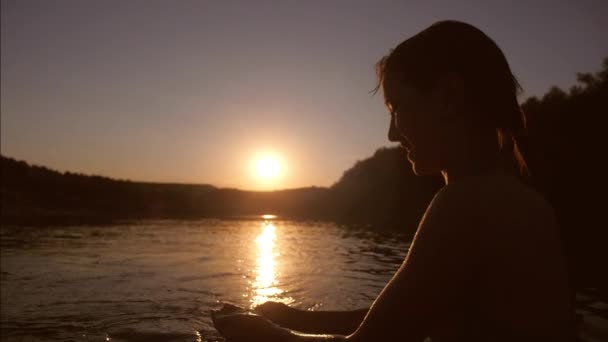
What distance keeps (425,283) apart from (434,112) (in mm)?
576

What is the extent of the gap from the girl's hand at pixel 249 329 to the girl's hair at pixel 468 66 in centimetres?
107

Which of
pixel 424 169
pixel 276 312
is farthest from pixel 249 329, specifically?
pixel 424 169

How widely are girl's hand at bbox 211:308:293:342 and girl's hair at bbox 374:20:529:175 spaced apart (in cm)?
107

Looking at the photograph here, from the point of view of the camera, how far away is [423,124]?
156 cm

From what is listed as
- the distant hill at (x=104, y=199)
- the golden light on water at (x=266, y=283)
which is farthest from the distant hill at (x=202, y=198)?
the golden light on water at (x=266, y=283)

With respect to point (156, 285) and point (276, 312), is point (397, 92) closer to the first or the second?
point (276, 312)

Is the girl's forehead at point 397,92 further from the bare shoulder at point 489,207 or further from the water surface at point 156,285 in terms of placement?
the water surface at point 156,285

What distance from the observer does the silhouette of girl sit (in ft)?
4.28

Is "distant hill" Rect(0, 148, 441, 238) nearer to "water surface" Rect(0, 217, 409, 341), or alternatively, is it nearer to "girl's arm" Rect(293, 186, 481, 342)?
"water surface" Rect(0, 217, 409, 341)

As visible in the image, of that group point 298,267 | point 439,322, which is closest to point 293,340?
point 439,322

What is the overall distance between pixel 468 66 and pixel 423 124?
24 cm

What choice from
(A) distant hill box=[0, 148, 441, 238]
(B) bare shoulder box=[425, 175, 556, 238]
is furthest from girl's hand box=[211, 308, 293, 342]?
(A) distant hill box=[0, 148, 441, 238]

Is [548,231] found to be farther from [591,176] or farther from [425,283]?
[591,176]

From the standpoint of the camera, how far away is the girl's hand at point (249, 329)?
1.73 meters
